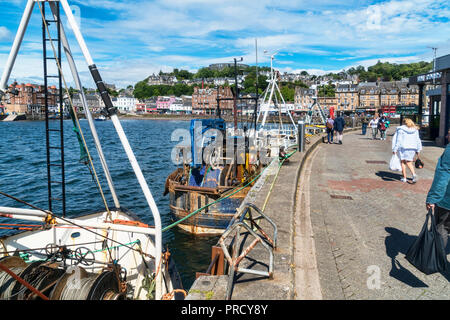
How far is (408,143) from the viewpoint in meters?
9.90

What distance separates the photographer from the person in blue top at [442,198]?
4.48 meters

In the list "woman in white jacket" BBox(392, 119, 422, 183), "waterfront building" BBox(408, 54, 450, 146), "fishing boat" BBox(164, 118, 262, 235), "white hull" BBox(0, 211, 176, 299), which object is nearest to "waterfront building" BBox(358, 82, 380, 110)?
"waterfront building" BBox(408, 54, 450, 146)

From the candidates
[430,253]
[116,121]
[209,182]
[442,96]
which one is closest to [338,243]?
[430,253]

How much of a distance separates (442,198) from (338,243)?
1.83m

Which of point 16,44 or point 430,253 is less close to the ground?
point 16,44

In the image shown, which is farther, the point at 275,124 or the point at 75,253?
the point at 275,124

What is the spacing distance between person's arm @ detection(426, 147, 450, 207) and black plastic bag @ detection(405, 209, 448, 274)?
0.35 metres

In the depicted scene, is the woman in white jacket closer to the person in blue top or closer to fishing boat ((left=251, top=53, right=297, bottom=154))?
the person in blue top

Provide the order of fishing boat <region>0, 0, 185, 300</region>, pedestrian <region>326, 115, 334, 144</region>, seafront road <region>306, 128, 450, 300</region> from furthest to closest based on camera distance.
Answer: pedestrian <region>326, 115, 334, 144</region>
fishing boat <region>0, 0, 185, 300</region>
seafront road <region>306, 128, 450, 300</region>

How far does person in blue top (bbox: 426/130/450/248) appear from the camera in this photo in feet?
14.7

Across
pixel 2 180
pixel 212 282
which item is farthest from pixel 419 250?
pixel 2 180

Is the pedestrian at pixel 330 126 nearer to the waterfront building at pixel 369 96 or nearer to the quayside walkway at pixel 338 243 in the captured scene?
the quayside walkway at pixel 338 243

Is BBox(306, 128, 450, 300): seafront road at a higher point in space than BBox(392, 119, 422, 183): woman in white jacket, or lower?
lower

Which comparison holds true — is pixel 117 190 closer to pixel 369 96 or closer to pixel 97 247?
pixel 97 247
